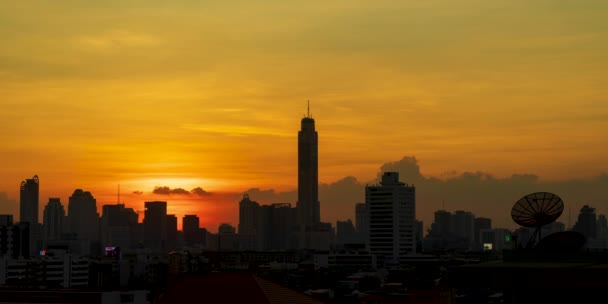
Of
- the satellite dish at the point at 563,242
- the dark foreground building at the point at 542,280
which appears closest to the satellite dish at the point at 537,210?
the satellite dish at the point at 563,242

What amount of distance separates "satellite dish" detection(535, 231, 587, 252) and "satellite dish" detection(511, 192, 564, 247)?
1.28 metres

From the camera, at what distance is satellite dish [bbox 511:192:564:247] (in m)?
35.8

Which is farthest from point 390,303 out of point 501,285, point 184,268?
point 184,268

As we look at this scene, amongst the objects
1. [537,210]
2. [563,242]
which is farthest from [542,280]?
[537,210]

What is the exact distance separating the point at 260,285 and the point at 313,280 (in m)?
131

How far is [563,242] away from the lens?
3397cm

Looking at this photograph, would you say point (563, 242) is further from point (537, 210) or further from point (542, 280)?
point (542, 280)

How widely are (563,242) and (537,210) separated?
2.35m

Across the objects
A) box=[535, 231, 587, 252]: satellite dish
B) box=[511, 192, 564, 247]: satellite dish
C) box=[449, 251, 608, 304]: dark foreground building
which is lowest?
box=[449, 251, 608, 304]: dark foreground building

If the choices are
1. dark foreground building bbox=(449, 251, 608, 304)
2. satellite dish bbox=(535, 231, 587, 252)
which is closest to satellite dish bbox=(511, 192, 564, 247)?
satellite dish bbox=(535, 231, 587, 252)

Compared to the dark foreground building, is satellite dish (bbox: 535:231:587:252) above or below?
above

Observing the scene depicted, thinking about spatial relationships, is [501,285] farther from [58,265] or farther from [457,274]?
[58,265]

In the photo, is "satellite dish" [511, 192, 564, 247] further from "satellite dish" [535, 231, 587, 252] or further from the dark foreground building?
the dark foreground building

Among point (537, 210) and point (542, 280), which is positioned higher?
point (537, 210)
